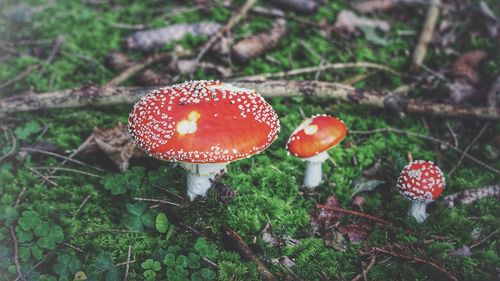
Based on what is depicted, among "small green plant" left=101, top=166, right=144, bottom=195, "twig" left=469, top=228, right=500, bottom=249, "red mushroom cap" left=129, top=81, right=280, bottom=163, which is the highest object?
"red mushroom cap" left=129, top=81, right=280, bottom=163

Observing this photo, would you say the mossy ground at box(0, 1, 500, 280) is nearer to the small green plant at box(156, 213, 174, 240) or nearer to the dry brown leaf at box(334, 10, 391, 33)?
the small green plant at box(156, 213, 174, 240)

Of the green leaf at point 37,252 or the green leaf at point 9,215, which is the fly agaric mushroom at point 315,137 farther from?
the green leaf at point 9,215

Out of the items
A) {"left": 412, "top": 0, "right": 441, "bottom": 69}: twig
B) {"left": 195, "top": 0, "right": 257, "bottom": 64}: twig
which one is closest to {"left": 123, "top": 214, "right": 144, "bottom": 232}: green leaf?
{"left": 195, "top": 0, "right": 257, "bottom": 64}: twig

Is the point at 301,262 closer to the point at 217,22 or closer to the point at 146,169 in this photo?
the point at 146,169

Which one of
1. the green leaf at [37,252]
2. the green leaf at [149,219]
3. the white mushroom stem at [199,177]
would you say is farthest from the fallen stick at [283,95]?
the green leaf at [37,252]

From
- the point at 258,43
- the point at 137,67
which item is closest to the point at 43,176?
the point at 137,67

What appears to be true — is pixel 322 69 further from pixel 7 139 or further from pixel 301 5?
pixel 7 139
